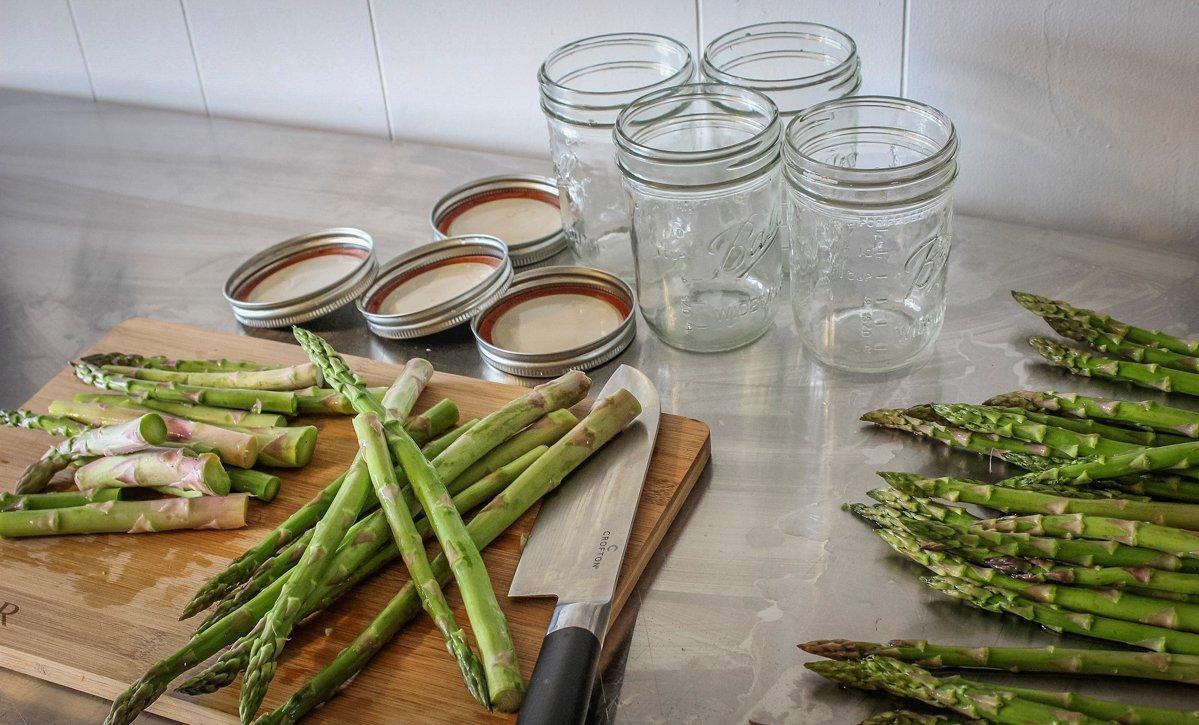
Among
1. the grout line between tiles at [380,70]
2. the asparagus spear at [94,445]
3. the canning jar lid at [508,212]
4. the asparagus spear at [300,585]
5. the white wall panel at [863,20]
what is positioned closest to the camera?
the asparagus spear at [300,585]

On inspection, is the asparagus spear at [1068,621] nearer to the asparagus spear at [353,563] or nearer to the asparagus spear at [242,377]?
the asparagus spear at [353,563]

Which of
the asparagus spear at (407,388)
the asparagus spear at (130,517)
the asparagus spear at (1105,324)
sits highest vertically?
the asparagus spear at (1105,324)

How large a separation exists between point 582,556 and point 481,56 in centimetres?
122

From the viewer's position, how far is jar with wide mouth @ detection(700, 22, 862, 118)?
163 centimetres

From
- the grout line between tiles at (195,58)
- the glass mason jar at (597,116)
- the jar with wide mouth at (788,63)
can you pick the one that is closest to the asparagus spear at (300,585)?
the glass mason jar at (597,116)

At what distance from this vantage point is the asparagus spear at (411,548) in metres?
1.16

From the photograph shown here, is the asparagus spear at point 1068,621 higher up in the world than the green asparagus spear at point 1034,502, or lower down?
lower down

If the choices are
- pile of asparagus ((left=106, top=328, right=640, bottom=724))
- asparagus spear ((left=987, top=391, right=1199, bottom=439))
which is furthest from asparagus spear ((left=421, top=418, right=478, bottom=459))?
asparagus spear ((left=987, top=391, right=1199, bottom=439))

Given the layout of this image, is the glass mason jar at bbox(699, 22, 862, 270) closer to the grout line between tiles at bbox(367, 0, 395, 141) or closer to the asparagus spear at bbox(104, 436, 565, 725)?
the asparagus spear at bbox(104, 436, 565, 725)

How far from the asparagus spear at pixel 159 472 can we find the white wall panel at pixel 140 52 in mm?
1329

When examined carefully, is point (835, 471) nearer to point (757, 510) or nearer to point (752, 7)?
point (757, 510)

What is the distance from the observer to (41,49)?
107 inches

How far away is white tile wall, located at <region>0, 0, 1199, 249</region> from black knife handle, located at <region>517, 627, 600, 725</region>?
3.60ft

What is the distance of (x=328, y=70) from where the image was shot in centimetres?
236
